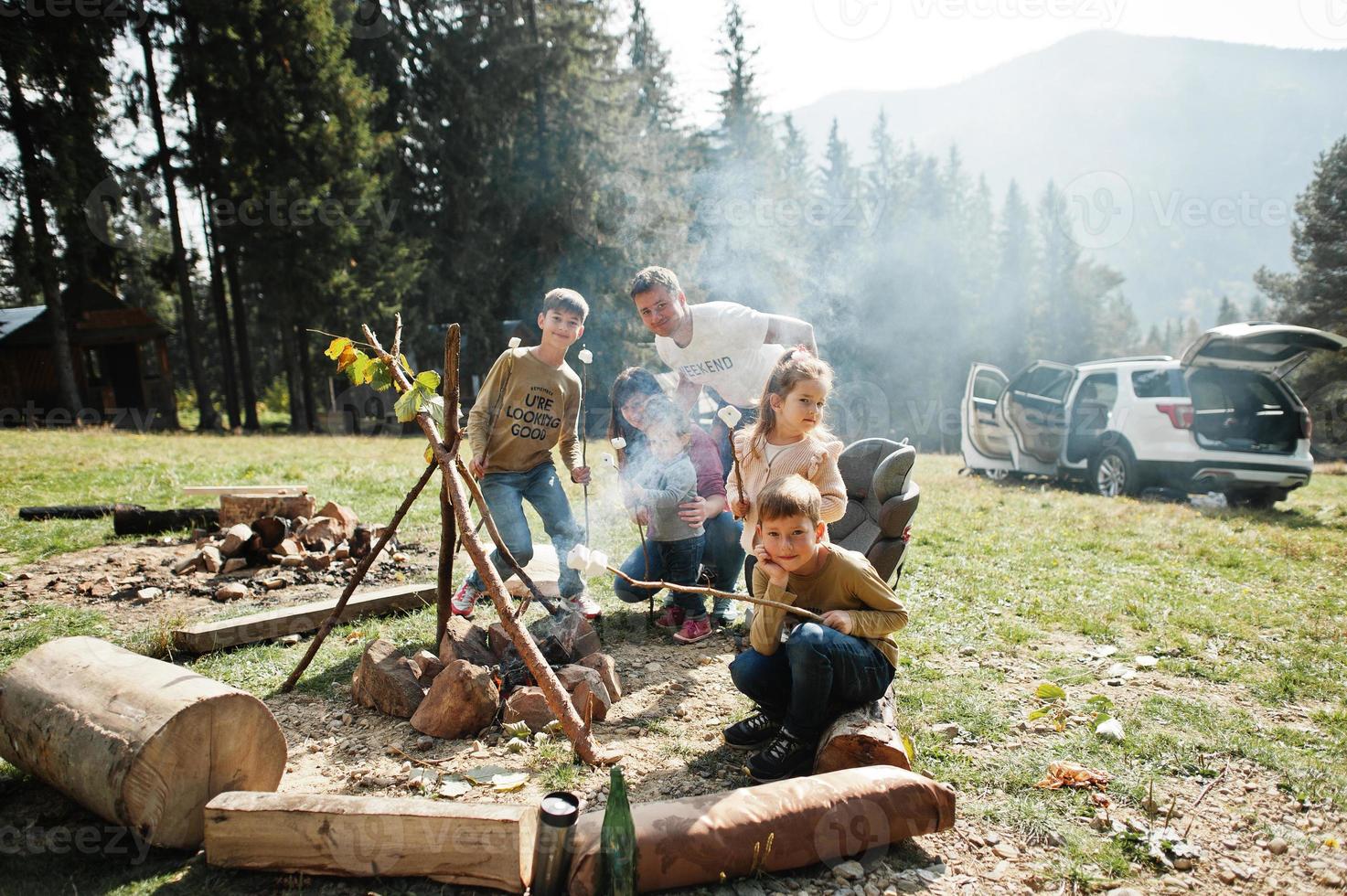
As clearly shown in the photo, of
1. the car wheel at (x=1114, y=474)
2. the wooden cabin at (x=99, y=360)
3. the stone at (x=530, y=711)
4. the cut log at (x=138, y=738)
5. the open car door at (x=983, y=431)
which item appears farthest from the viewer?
the wooden cabin at (x=99, y=360)

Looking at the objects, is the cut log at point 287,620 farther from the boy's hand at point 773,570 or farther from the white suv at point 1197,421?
the white suv at point 1197,421

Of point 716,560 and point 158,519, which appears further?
point 158,519

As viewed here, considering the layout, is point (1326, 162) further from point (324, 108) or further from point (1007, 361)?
point (324, 108)

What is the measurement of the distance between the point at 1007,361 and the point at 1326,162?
1553cm

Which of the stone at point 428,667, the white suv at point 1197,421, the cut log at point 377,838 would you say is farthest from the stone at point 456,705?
the white suv at point 1197,421

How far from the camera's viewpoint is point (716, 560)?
456 centimetres

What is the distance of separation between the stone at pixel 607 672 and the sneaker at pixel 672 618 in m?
0.93

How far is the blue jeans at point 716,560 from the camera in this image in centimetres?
443

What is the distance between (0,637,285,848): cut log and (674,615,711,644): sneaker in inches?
87.2

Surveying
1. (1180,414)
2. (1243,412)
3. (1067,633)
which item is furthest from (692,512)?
(1243,412)

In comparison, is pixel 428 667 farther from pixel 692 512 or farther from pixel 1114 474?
pixel 1114 474

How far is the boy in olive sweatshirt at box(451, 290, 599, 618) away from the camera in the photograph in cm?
407

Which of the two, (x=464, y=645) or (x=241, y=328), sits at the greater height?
(x=241, y=328)

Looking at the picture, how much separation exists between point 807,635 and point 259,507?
503cm
